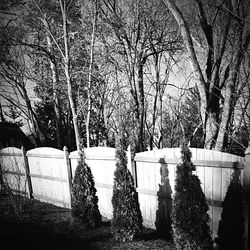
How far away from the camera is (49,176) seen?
6.54 metres

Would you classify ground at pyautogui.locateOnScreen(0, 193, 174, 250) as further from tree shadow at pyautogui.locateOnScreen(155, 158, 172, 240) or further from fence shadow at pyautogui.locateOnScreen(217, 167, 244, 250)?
fence shadow at pyautogui.locateOnScreen(217, 167, 244, 250)

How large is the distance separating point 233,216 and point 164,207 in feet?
4.75

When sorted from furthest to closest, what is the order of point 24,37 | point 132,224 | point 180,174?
point 24,37
point 132,224
point 180,174

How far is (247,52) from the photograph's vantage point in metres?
4.30

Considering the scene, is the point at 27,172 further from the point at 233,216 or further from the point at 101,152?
the point at 233,216

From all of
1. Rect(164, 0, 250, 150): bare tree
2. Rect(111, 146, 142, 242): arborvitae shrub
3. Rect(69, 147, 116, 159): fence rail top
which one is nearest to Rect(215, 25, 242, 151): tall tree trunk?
Rect(164, 0, 250, 150): bare tree

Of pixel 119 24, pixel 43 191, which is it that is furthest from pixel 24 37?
pixel 43 191

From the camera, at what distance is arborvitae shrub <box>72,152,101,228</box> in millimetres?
4629

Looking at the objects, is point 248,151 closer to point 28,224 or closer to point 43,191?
point 28,224

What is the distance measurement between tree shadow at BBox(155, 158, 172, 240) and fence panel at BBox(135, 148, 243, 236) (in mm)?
27

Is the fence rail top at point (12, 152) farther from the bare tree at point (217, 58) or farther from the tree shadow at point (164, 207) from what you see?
the bare tree at point (217, 58)

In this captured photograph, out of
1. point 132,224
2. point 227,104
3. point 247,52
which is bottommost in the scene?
point 132,224

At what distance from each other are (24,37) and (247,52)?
35.8 ft

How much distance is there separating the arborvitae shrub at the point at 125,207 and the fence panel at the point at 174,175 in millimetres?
703
